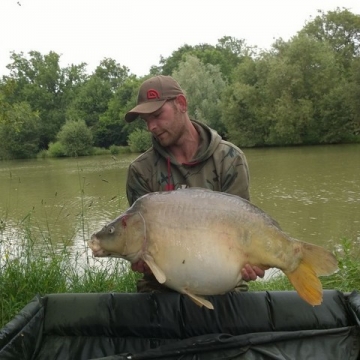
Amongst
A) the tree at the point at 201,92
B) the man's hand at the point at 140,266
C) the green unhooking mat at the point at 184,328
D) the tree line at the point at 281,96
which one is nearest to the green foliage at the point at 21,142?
the tree line at the point at 281,96

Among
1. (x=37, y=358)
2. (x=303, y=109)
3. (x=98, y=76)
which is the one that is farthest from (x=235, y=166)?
(x=98, y=76)

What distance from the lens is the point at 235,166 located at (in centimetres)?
194

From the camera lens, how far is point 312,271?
142cm

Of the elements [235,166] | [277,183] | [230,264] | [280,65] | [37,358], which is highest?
[280,65]

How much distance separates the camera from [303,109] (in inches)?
831

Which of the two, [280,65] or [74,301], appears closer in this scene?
[74,301]

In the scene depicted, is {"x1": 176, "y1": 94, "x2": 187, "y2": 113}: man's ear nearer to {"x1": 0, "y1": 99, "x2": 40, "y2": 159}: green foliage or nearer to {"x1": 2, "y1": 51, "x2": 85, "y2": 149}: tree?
{"x1": 0, "y1": 99, "x2": 40, "y2": 159}: green foliage

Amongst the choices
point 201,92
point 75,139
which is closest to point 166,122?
point 201,92

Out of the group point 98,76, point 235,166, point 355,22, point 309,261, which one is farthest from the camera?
point 98,76

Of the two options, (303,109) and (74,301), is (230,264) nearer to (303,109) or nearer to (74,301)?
(74,301)

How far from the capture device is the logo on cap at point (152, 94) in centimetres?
184

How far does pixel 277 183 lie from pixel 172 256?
898 cm

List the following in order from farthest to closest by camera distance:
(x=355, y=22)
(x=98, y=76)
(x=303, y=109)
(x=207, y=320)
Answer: (x=98, y=76) < (x=355, y=22) < (x=303, y=109) < (x=207, y=320)

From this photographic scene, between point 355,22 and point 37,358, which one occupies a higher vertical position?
point 355,22
